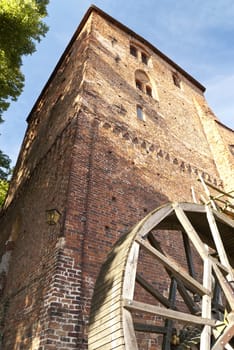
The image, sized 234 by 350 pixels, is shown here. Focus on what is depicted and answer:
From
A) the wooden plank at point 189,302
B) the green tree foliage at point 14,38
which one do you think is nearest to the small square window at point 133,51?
the green tree foliage at point 14,38

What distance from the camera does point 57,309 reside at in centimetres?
469

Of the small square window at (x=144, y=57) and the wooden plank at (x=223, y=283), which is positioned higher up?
the small square window at (x=144, y=57)

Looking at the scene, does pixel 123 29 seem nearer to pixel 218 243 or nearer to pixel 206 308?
pixel 218 243

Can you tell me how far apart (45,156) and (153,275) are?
4439 millimetres

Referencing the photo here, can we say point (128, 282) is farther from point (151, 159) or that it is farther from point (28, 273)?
point (151, 159)

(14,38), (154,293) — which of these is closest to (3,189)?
(14,38)

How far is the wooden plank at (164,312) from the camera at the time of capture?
335cm

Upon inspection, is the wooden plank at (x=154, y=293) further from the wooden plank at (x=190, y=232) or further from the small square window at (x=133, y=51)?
the small square window at (x=133, y=51)

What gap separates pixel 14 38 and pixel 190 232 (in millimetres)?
7457

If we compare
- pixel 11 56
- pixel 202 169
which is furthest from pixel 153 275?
pixel 11 56

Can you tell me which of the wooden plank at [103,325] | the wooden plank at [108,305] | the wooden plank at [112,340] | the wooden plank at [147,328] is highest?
the wooden plank at [147,328]

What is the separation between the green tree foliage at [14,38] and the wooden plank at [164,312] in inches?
290

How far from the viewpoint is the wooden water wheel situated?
337cm

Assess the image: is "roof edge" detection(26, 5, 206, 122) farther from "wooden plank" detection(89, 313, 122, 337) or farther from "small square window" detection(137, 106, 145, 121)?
"wooden plank" detection(89, 313, 122, 337)
